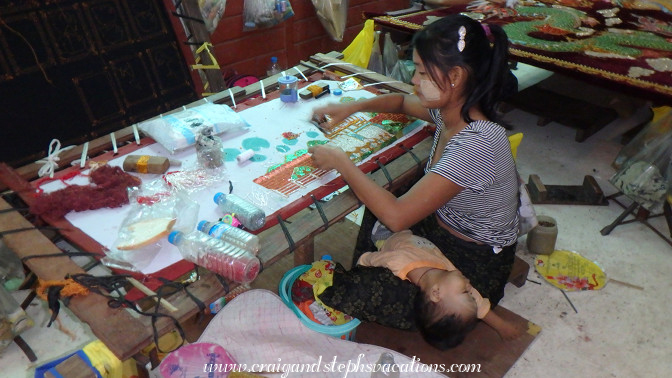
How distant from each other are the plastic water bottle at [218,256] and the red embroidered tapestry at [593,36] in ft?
9.61

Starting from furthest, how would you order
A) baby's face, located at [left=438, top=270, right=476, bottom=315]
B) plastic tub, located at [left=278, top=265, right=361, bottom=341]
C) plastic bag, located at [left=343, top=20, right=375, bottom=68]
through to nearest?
plastic bag, located at [left=343, top=20, right=375, bottom=68], plastic tub, located at [left=278, top=265, right=361, bottom=341], baby's face, located at [left=438, top=270, right=476, bottom=315]

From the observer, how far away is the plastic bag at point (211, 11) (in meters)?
3.08

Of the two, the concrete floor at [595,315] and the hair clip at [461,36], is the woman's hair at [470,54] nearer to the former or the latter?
the hair clip at [461,36]

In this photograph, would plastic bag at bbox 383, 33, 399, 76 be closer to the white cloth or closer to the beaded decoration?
the beaded decoration

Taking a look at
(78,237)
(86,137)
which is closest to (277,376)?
(78,237)

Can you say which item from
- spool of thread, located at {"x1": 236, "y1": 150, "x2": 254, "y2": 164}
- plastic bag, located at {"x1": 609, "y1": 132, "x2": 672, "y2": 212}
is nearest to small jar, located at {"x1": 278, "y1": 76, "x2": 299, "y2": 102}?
spool of thread, located at {"x1": 236, "y1": 150, "x2": 254, "y2": 164}

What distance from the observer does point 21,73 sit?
2.08 metres

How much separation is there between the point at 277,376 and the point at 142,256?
31.6 inches

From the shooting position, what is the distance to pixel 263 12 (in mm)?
3693

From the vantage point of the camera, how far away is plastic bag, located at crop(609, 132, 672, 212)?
2.75m

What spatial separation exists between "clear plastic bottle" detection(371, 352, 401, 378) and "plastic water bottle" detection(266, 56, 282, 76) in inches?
106

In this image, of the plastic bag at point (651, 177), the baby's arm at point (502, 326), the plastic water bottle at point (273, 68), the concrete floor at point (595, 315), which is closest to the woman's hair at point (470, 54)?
the baby's arm at point (502, 326)

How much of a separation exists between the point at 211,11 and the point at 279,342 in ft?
7.91

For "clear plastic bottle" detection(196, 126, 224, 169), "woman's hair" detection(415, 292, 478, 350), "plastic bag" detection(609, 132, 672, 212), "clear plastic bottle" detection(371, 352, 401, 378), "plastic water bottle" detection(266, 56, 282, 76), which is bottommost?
"plastic bag" detection(609, 132, 672, 212)
